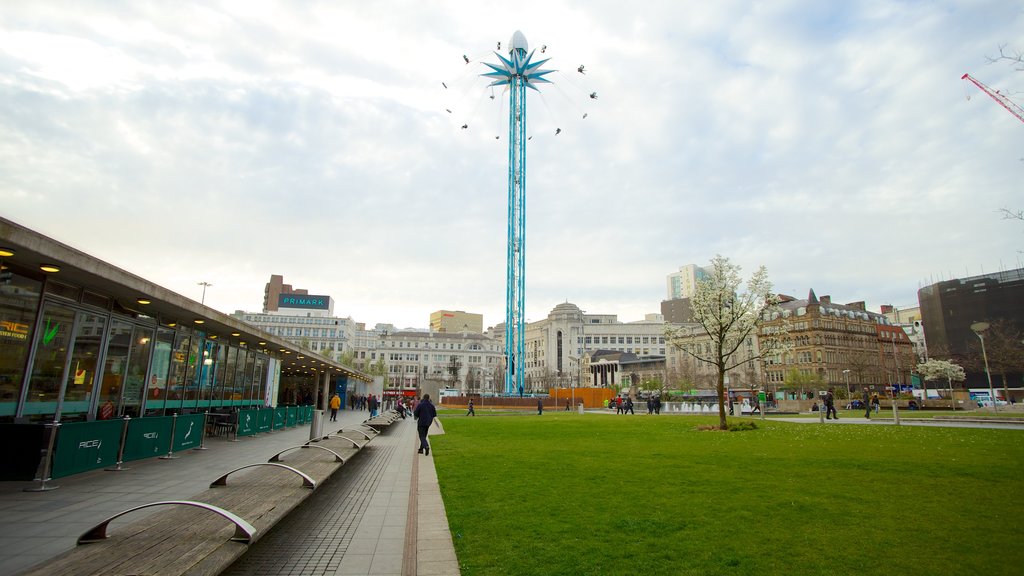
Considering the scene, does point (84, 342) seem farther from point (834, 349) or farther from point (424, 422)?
point (834, 349)

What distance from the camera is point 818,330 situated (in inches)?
3875

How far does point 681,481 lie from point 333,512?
6487 millimetres

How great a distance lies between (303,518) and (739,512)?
250 inches

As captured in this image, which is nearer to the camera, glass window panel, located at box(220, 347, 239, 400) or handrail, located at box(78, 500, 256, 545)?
handrail, located at box(78, 500, 256, 545)

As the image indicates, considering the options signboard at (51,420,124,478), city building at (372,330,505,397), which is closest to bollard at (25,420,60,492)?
signboard at (51,420,124,478)

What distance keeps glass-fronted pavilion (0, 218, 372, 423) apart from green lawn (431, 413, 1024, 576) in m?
7.85

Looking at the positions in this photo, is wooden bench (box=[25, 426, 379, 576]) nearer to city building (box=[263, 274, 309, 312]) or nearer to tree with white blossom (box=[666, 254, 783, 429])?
Result: tree with white blossom (box=[666, 254, 783, 429])

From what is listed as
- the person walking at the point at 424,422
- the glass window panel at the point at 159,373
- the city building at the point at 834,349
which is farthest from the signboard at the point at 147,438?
the city building at the point at 834,349

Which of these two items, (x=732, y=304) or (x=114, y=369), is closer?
(x=114, y=369)

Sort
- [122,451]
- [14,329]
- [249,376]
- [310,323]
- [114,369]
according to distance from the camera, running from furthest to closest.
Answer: [310,323], [249,376], [114,369], [122,451], [14,329]

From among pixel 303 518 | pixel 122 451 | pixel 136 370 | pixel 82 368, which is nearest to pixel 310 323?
pixel 136 370

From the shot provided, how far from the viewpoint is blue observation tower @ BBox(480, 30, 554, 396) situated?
67.1 metres

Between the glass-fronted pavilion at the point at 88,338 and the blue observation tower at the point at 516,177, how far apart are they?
53418 mm

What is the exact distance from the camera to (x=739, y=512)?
25.6ft
